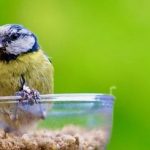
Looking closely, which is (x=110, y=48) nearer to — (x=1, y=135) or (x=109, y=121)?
(x=109, y=121)

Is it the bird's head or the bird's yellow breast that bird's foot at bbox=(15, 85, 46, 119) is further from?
the bird's head

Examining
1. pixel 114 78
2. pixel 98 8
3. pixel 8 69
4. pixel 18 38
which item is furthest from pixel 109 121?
pixel 98 8

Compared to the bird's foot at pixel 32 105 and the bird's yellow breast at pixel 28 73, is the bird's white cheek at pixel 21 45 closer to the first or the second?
the bird's yellow breast at pixel 28 73

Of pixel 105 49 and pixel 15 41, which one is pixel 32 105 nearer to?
pixel 15 41

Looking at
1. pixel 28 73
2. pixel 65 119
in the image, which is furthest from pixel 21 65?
pixel 65 119

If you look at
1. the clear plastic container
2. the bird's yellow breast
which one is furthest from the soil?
the bird's yellow breast
